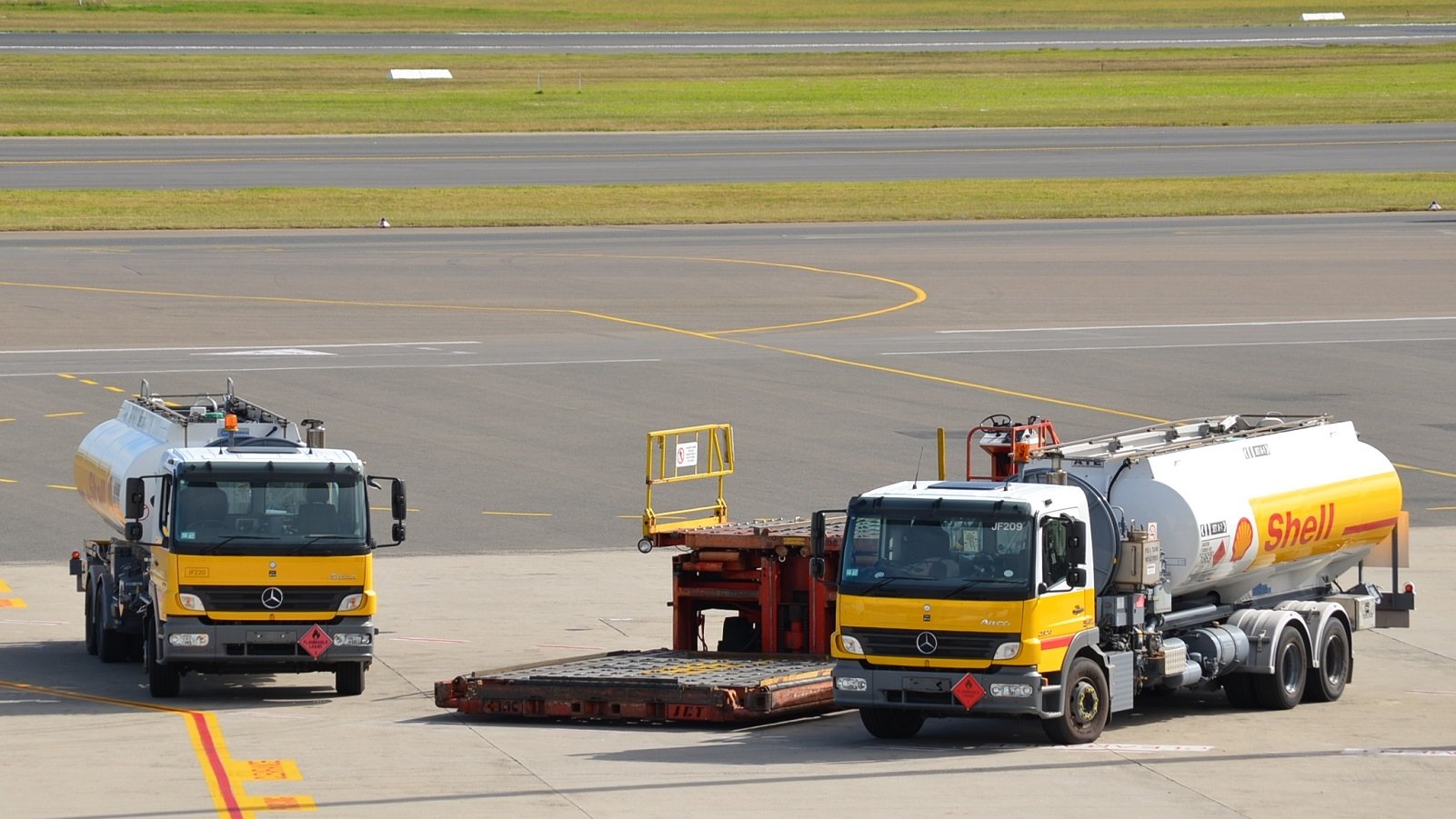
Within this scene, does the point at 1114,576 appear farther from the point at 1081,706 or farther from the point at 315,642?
the point at 315,642

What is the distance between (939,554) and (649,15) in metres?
163

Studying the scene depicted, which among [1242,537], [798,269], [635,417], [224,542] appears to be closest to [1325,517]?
[1242,537]

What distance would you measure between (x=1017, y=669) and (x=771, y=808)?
3.91 metres

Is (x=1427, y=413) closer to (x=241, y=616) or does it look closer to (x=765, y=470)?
(x=765, y=470)

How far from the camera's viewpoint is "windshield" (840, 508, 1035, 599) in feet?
78.8

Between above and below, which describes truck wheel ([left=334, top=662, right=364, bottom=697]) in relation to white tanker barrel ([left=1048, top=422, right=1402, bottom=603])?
below

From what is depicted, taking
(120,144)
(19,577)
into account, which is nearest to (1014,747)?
(19,577)

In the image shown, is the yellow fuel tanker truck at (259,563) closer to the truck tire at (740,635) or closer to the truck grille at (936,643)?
the truck tire at (740,635)

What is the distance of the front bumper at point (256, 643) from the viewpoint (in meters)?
27.3

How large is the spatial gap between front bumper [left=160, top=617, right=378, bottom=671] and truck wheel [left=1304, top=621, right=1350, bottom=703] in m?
12.0

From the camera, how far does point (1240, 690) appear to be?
91.4 ft

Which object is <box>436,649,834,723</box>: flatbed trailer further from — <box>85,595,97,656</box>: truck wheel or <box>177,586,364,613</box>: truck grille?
<box>85,595,97,656</box>: truck wheel

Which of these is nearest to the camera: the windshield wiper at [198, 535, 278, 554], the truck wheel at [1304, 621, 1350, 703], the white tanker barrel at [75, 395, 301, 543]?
the windshield wiper at [198, 535, 278, 554]

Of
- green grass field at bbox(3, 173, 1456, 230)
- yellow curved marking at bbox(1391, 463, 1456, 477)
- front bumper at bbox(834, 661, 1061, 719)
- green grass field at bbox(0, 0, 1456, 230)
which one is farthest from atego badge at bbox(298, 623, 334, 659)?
green grass field at bbox(0, 0, 1456, 230)
